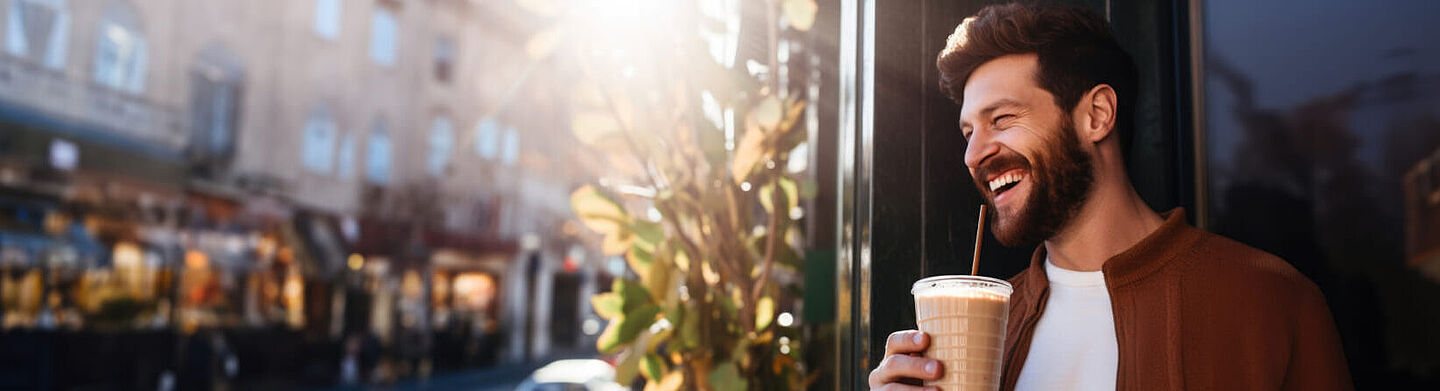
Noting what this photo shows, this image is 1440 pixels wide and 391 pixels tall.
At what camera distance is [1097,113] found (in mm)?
1563

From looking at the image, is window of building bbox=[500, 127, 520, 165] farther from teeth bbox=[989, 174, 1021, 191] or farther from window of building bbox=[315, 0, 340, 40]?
teeth bbox=[989, 174, 1021, 191]

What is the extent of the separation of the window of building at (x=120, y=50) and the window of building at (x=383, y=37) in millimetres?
6737

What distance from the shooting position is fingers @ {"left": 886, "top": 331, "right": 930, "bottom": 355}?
128 centimetres

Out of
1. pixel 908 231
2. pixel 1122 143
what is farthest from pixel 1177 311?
pixel 908 231

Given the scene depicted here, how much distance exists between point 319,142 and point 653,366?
22005 mm

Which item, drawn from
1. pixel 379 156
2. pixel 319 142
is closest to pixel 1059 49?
pixel 319 142

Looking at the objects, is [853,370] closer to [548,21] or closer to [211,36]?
[548,21]

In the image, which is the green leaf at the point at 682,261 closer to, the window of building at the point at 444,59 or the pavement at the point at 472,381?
the pavement at the point at 472,381

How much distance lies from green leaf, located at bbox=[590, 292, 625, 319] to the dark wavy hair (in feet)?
3.80

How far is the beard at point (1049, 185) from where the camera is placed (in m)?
1.51

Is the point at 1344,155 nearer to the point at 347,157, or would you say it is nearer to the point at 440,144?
the point at 347,157

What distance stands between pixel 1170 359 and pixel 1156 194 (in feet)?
1.93

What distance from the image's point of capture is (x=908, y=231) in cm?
174

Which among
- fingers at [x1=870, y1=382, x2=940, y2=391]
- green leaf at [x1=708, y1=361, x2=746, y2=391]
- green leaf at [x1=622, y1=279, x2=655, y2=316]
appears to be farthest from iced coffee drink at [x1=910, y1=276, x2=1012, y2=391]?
green leaf at [x1=622, y1=279, x2=655, y2=316]
